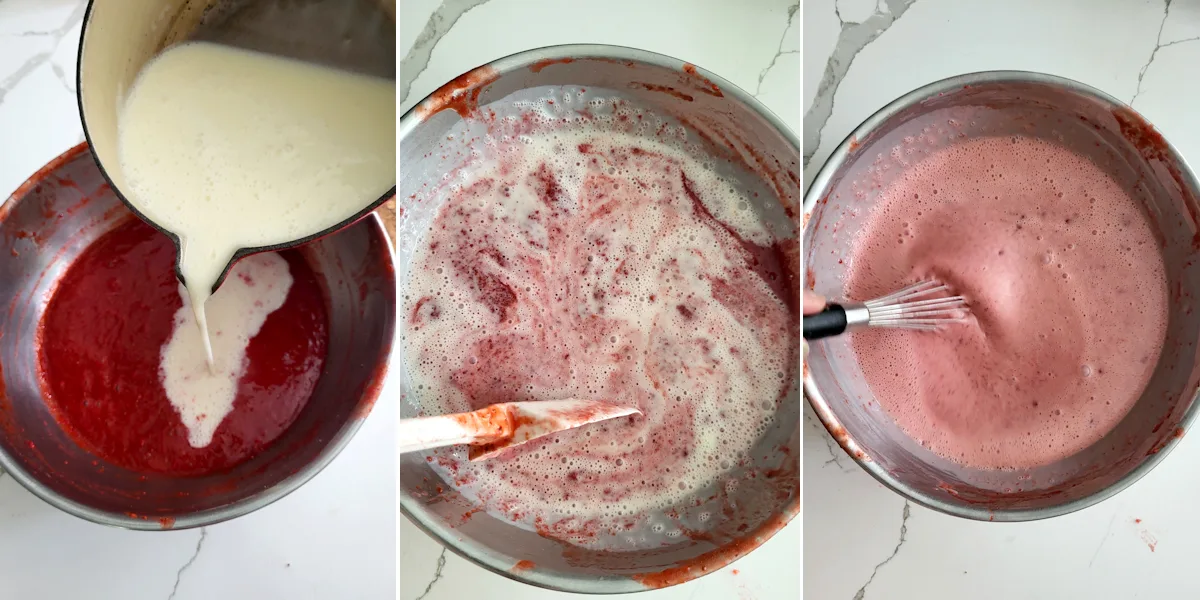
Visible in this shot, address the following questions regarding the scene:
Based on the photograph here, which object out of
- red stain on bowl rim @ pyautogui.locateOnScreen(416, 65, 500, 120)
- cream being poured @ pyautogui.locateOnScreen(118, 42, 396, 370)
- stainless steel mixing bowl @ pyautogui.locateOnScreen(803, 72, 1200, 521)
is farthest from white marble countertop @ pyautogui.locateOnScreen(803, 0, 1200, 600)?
cream being poured @ pyautogui.locateOnScreen(118, 42, 396, 370)

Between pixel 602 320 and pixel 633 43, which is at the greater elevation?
pixel 633 43

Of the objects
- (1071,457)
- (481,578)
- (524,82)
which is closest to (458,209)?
(524,82)

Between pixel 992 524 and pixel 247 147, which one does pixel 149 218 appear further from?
pixel 992 524

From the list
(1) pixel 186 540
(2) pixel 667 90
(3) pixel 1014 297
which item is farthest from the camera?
(1) pixel 186 540

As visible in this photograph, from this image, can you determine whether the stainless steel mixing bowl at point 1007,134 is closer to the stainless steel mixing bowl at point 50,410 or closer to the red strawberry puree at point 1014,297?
the red strawberry puree at point 1014,297

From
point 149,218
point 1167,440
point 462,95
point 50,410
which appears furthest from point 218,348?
point 1167,440
